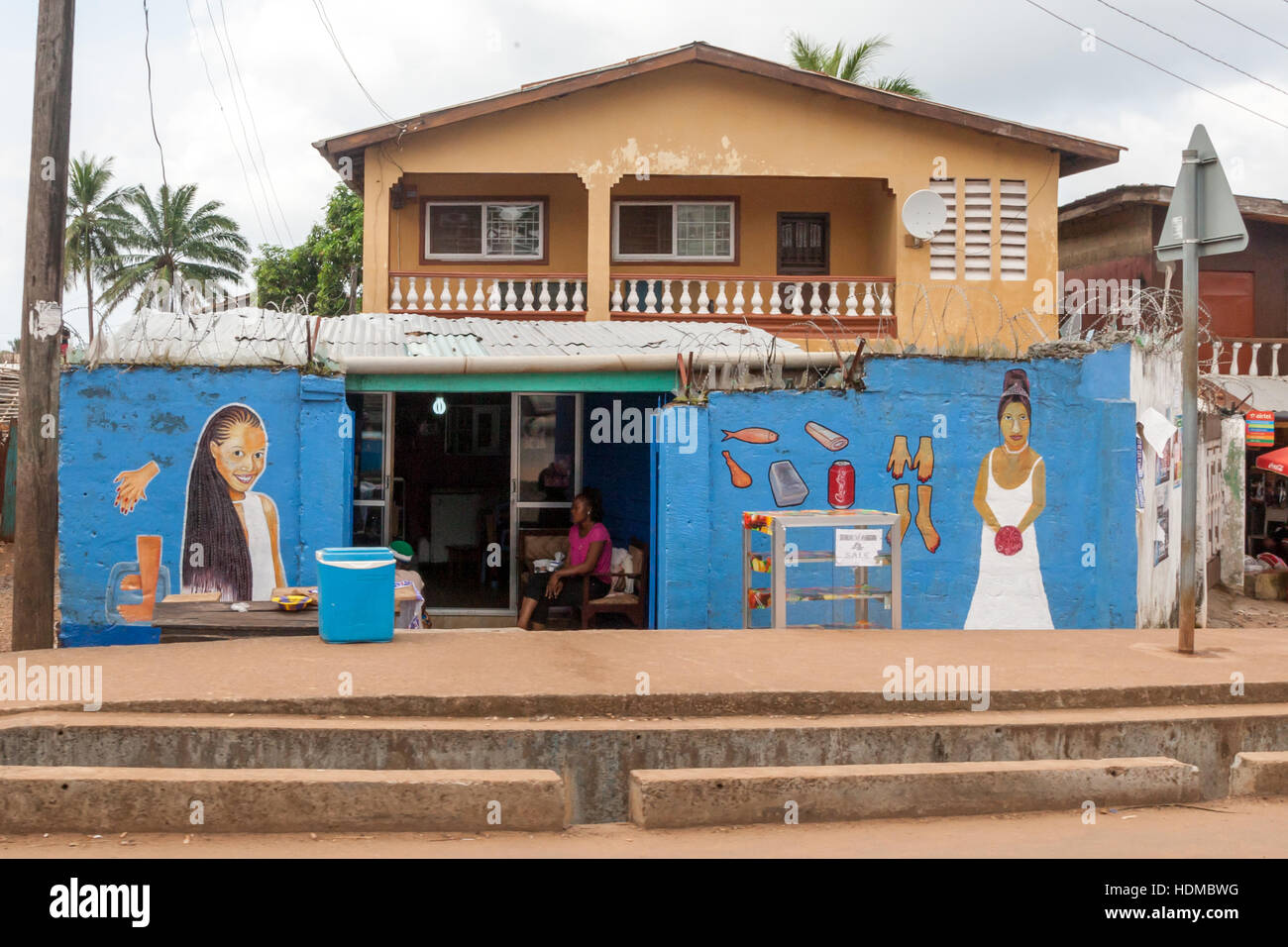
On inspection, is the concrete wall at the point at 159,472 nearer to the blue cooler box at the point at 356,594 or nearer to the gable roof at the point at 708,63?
the blue cooler box at the point at 356,594

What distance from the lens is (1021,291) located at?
51.5 ft

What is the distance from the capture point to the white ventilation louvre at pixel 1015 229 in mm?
15641

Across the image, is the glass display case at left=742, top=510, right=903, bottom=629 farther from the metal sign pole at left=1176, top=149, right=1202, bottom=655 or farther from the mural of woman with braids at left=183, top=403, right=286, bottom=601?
the mural of woman with braids at left=183, top=403, right=286, bottom=601

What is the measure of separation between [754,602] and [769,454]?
1.14m

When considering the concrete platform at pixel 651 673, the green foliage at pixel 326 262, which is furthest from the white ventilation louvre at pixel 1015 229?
the green foliage at pixel 326 262

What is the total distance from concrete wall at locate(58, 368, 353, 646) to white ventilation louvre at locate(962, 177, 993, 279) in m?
9.70

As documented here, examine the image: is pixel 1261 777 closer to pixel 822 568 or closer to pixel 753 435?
pixel 822 568

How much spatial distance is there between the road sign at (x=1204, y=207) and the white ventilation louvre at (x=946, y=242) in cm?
836

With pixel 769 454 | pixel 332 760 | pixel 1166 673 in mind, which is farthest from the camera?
pixel 769 454

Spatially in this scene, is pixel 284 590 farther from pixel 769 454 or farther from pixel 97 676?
pixel 769 454

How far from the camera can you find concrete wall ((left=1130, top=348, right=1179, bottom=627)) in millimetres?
9523

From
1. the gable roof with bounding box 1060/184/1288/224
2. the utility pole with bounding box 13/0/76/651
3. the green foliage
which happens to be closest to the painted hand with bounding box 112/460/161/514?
the utility pole with bounding box 13/0/76/651

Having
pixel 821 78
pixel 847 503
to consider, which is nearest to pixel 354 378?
pixel 847 503
